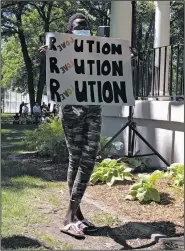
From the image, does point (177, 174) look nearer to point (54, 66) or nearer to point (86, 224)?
point (86, 224)

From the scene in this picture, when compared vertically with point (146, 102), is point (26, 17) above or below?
above

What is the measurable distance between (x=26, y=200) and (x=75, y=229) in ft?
4.19

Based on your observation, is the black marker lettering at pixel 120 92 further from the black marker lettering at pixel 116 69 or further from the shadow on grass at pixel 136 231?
the shadow on grass at pixel 136 231

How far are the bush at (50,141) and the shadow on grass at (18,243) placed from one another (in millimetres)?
4095

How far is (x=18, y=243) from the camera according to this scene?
136 inches

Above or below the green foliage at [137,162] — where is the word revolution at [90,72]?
above

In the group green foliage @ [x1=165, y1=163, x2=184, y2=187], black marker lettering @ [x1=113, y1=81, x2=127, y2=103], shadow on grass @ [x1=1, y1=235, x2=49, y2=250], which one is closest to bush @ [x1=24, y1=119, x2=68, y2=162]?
green foliage @ [x1=165, y1=163, x2=184, y2=187]

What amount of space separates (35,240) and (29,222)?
0.51 meters

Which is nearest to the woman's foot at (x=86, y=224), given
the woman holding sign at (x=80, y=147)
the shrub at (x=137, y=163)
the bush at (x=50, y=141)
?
the woman holding sign at (x=80, y=147)

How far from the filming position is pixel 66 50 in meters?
3.98

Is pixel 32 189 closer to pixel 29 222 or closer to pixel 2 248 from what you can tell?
pixel 29 222

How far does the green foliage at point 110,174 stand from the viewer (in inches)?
226

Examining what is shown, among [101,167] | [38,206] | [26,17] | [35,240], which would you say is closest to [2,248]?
[35,240]

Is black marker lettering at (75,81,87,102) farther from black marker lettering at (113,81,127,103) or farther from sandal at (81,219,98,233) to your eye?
sandal at (81,219,98,233)
